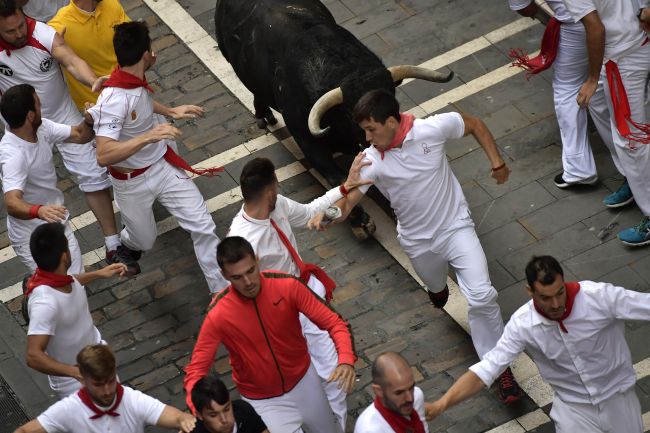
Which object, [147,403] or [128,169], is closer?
[147,403]

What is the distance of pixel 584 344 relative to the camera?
8.38 meters

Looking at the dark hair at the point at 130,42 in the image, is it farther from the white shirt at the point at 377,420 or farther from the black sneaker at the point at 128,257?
the white shirt at the point at 377,420

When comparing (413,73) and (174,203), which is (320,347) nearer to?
(174,203)

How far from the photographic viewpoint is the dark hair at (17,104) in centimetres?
1037

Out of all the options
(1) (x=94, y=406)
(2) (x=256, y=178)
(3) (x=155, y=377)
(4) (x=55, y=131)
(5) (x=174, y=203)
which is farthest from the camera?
(5) (x=174, y=203)

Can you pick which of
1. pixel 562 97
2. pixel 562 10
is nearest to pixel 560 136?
pixel 562 97

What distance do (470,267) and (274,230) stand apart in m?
1.58

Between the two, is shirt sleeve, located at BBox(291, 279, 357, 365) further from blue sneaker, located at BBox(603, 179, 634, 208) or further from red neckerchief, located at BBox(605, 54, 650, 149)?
blue sneaker, located at BBox(603, 179, 634, 208)

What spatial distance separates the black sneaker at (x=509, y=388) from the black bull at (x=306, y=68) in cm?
272

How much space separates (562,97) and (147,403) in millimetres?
5262

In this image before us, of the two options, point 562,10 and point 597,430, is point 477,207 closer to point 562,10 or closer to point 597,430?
point 562,10

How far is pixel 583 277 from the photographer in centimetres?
1092

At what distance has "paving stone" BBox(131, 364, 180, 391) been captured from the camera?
10.9m

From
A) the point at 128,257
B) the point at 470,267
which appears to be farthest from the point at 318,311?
the point at 128,257
